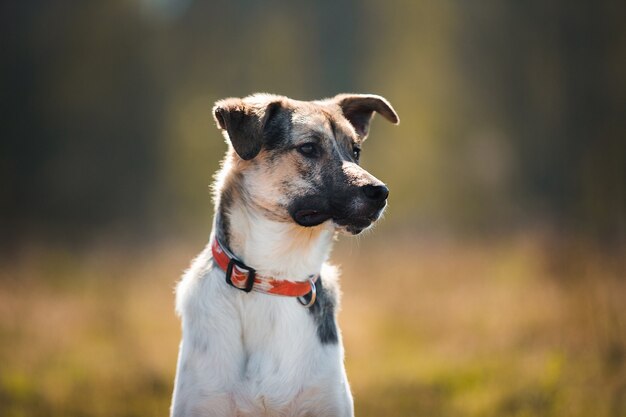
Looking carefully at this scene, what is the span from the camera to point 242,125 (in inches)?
191

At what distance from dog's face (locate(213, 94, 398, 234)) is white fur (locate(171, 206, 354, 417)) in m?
0.15

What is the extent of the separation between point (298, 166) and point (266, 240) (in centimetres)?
54

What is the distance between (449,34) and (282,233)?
1895 centimetres

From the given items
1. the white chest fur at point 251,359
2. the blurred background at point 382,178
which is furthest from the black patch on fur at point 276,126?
the blurred background at point 382,178

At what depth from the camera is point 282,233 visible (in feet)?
15.8

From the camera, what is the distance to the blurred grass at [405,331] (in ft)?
23.4

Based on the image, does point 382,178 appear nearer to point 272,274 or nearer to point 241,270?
point 272,274

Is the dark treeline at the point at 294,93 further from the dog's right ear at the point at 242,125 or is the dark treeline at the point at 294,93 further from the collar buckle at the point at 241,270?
the collar buckle at the point at 241,270

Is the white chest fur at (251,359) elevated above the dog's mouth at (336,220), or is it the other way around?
the dog's mouth at (336,220)

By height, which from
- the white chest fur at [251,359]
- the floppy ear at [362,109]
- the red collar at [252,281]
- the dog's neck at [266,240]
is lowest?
the white chest fur at [251,359]

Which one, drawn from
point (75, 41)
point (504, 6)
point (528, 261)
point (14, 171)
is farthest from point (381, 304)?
point (75, 41)

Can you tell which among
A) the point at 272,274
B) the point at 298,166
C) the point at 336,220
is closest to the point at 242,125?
the point at 298,166

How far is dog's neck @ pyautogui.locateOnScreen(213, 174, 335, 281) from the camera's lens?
4.75m

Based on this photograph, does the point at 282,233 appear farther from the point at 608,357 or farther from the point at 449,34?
the point at 449,34
